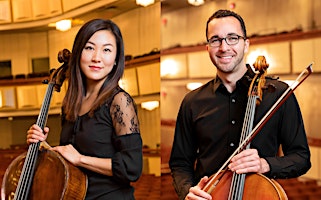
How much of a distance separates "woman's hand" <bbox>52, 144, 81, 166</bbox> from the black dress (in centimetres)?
3

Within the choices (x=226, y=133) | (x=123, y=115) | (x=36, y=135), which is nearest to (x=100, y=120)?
(x=123, y=115)

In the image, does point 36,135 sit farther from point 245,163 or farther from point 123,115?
point 245,163

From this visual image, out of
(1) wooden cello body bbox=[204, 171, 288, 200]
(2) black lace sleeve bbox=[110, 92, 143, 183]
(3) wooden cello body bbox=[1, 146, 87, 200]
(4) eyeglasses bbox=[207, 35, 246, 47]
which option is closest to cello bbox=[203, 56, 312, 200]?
(1) wooden cello body bbox=[204, 171, 288, 200]

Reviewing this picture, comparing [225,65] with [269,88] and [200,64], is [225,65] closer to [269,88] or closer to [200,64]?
[269,88]

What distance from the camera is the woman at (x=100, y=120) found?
4.35 ft

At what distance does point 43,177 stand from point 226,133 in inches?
19.3

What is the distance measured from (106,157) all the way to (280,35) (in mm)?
1766

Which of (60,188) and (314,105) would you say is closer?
(60,188)

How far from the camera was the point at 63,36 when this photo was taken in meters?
2.46

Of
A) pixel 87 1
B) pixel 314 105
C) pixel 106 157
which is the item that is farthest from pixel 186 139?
pixel 314 105

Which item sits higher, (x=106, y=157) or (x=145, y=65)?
(x=145, y=65)

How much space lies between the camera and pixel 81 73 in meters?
1.43

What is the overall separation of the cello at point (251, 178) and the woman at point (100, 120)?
0.81 feet

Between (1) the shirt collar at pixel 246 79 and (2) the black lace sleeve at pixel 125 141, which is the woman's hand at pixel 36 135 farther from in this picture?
(1) the shirt collar at pixel 246 79
